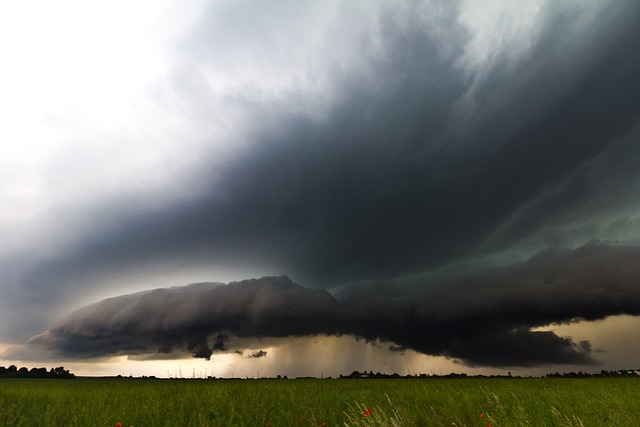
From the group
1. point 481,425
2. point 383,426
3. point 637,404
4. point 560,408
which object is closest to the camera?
point 383,426

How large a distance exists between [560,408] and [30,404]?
2242cm

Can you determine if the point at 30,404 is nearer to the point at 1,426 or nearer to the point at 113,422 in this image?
the point at 1,426

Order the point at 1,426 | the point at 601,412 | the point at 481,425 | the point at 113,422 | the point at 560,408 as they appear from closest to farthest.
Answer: the point at 481,425, the point at 1,426, the point at 113,422, the point at 601,412, the point at 560,408

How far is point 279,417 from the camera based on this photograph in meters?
12.9

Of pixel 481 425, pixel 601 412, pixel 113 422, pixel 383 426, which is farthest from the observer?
pixel 601 412

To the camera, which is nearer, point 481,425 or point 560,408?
point 481,425

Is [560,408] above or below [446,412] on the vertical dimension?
below

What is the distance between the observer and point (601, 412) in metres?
15.8

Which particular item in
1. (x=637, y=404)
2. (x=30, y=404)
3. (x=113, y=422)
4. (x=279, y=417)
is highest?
(x=30, y=404)

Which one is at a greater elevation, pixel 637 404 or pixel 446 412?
pixel 446 412

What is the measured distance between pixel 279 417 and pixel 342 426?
6.55 feet

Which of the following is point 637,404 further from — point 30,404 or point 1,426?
point 30,404

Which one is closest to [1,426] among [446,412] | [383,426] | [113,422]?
[113,422]

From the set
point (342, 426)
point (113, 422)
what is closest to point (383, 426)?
point (342, 426)
